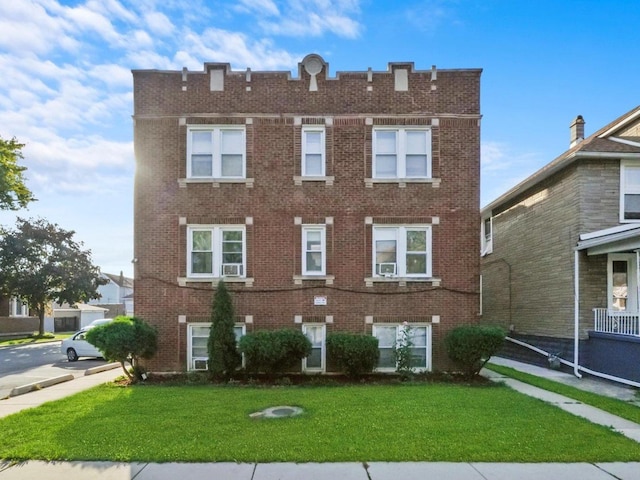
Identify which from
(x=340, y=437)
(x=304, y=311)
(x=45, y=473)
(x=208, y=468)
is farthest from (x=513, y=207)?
(x=45, y=473)

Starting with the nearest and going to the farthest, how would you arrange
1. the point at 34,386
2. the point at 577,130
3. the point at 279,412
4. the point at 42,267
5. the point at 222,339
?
1. the point at 279,412
2. the point at 34,386
3. the point at 222,339
4. the point at 577,130
5. the point at 42,267

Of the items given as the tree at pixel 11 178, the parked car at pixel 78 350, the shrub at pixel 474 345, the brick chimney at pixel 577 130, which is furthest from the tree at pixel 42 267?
the brick chimney at pixel 577 130

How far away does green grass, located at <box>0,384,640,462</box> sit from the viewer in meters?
5.75

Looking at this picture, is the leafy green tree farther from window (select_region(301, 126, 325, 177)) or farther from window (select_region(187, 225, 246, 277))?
window (select_region(301, 126, 325, 177))

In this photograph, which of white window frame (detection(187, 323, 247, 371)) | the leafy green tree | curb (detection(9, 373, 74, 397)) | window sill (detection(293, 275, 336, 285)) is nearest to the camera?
curb (detection(9, 373, 74, 397))

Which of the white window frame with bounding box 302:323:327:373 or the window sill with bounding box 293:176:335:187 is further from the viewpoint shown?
the window sill with bounding box 293:176:335:187

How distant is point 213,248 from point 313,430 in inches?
273

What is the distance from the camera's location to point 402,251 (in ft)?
40.2

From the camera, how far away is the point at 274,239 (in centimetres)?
1220

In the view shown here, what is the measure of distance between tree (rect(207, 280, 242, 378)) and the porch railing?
10262mm

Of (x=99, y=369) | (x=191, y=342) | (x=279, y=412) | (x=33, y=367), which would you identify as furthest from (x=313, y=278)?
(x=33, y=367)

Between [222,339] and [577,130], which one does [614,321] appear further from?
[222,339]

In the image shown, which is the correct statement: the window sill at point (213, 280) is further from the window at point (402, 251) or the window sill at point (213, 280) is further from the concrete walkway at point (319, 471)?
the concrete walkway at point (319, 471)

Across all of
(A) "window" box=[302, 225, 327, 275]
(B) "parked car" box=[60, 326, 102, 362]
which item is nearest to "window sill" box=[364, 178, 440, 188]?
(A) "window" box=[302, 225, 327, 275]
